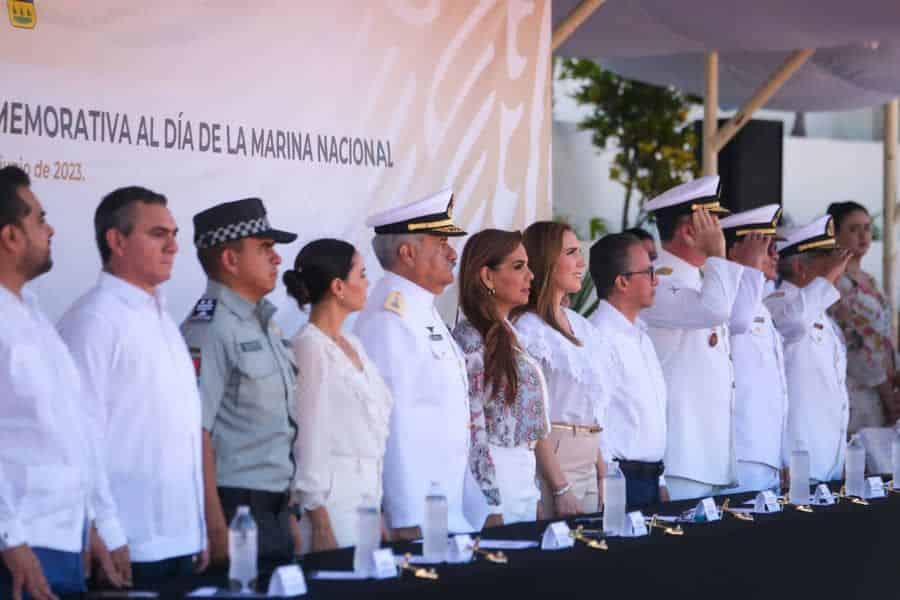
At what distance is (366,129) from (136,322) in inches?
92.6

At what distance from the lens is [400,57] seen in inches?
244

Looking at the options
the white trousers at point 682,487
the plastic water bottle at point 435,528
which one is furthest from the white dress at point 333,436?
the white trousers at point 682,487

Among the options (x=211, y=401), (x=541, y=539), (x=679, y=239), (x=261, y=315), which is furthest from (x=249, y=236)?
(x=679, y=239)

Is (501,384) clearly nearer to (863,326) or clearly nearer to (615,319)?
(615,319)

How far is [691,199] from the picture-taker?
6.00 m

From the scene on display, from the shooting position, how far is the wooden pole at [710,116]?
10.2 meters

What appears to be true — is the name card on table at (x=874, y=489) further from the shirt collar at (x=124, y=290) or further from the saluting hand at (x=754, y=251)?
the shirt collar at (x=124, y=290)

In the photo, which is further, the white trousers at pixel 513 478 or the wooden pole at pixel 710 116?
the wooden pole at pixel 710 116

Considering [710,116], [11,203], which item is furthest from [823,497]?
[710,116]

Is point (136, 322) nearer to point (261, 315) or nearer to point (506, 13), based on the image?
point (261, 315)

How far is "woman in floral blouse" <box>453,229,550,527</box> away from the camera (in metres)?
4.96

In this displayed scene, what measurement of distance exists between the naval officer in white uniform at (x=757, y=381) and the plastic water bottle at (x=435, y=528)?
2.67 m

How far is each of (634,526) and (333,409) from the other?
86 cm

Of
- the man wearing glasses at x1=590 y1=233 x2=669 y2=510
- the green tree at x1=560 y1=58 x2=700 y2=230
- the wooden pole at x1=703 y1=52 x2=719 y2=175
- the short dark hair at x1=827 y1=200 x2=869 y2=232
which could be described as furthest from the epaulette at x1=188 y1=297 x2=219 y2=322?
the green tree at x1=560 y1=58 x2=700 y2=230
